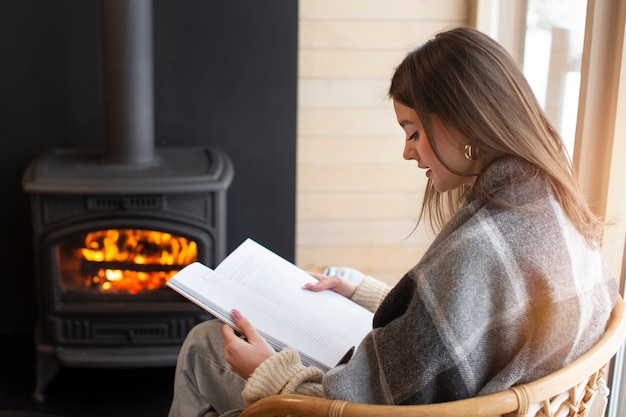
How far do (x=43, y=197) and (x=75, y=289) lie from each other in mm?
294

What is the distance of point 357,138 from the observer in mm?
2750

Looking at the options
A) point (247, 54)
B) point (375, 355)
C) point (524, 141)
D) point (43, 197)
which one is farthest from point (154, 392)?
point (524, 141)

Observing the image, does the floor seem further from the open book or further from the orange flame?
the open book

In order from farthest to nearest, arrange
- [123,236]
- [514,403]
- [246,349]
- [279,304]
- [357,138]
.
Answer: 1. [357,138]
2. [123,236]
3. [279,304]
4. [246,349]
5. [514,403]

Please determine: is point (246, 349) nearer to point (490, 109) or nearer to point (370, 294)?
point (370, 294)

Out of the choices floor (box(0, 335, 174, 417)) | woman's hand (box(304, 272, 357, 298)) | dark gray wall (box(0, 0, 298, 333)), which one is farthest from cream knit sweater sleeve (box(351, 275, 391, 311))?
dark gray wall (box(0, 0, 298, 333))

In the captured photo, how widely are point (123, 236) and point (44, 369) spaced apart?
0.49 metres

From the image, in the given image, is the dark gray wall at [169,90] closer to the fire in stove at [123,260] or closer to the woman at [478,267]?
the fire in stove at [123,260]

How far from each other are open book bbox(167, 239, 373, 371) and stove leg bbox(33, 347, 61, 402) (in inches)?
41.4

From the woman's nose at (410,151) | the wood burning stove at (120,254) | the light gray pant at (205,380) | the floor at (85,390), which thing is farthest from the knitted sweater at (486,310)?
the floor at (85,390)

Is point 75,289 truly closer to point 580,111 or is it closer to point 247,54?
point 247,54

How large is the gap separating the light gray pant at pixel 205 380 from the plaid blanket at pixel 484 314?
0.41m

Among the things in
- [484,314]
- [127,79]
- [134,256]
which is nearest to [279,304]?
[484,314]

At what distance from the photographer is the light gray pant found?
1467 millimetres
